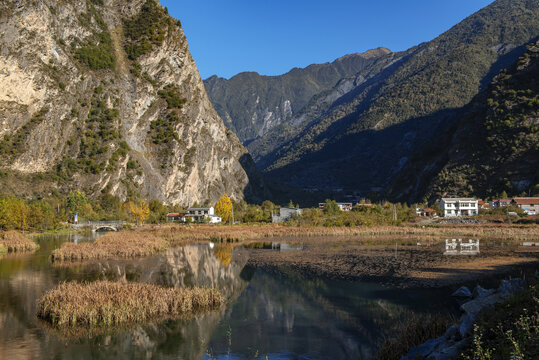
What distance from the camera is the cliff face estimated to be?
364ft

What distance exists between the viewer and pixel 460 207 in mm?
109875

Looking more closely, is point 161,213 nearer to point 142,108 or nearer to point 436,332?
point 142,108

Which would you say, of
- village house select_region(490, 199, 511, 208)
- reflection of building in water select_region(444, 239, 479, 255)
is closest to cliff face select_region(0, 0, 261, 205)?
village house select_region(490, 199, 511, 208)

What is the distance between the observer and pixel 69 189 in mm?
112750

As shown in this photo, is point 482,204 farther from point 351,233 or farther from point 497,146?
point 351,233

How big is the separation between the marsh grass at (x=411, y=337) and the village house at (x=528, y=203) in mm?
94002

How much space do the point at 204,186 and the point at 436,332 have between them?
150m

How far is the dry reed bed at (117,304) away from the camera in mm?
20297

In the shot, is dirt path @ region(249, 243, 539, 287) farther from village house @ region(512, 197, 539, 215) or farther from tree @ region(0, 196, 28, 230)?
A: village house @ region(512, 197, 539, 215)

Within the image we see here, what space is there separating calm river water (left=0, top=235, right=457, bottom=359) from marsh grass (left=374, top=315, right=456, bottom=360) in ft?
5.62

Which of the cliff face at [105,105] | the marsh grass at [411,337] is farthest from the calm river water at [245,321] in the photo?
the cliff face at [105,105]

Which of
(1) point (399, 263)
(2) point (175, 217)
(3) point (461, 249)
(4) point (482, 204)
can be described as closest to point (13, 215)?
(2) point (175, 217)

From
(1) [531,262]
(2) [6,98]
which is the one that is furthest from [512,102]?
(2) [6,98]

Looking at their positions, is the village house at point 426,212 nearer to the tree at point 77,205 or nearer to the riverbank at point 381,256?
the riverbank at point 381,256
